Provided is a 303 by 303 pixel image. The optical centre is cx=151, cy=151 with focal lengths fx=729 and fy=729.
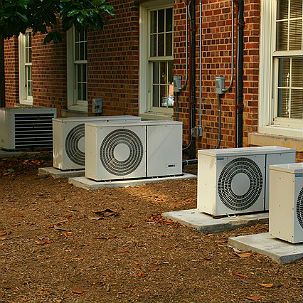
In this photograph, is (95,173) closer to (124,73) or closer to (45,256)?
(45,256)

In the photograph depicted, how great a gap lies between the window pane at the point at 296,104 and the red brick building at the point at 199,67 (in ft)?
0.04

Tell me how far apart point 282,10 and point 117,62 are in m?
4.88

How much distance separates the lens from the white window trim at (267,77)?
32.1ft

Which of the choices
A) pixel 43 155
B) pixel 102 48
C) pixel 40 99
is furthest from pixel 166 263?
pixel 40 99

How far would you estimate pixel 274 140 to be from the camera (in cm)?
961

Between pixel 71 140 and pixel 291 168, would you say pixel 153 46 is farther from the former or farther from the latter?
pixel 291 168

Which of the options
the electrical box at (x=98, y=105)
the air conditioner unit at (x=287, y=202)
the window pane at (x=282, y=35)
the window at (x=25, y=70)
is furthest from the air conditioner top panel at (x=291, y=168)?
the window at (x=25, y=70)

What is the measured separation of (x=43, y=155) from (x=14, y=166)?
1379 mm

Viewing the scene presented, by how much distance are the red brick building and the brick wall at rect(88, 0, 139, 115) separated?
19 millimetres

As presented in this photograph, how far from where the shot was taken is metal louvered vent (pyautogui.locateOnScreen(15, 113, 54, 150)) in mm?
14055

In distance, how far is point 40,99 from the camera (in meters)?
18.4

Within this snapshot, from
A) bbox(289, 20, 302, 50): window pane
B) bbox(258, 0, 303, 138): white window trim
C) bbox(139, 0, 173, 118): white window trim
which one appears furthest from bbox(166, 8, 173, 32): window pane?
bbox(289, 20, 302, 50): window pane

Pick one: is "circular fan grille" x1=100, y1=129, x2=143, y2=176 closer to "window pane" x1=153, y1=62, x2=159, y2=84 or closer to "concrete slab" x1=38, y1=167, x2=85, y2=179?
"concrete slab" x1=38, y1=167, x2=85, y2=179

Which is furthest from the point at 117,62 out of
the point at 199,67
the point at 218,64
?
the point at 218,64
